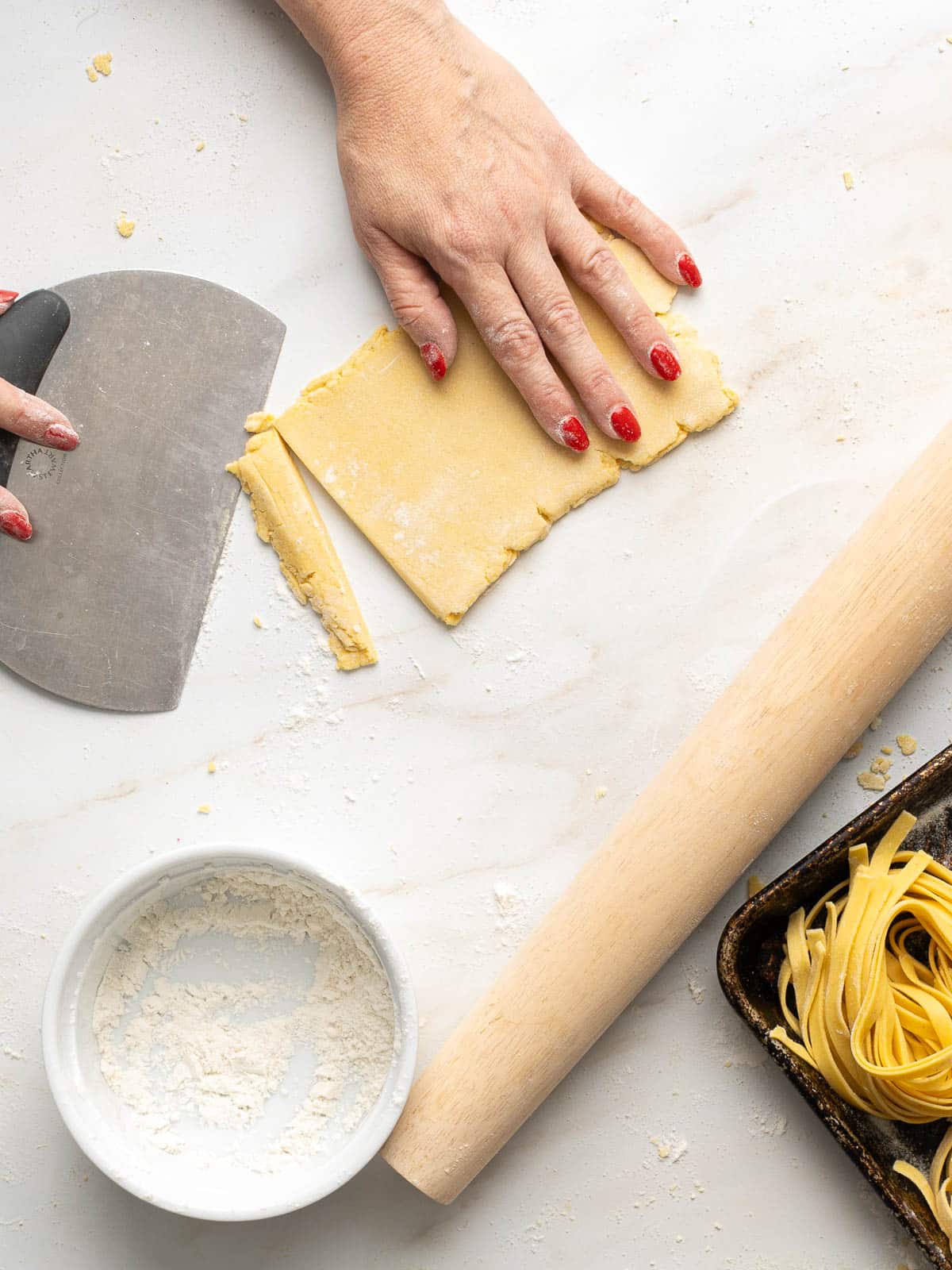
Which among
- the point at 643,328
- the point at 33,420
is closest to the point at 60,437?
the point at 33,420

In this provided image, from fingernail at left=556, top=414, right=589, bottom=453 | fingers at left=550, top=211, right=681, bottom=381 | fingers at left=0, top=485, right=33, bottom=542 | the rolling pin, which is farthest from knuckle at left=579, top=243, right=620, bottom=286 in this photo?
fingers at left=0, top=485, right=33, bottom=542

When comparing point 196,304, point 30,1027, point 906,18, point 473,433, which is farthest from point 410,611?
point 906,18

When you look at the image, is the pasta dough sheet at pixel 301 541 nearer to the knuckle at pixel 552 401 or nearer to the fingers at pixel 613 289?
the knuckle at pixel 552 401

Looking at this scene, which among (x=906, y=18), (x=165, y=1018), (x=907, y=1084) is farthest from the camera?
(x=906, y=18)

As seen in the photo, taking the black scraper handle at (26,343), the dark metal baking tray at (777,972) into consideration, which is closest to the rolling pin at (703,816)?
the dark metal baking tray at (777,972)

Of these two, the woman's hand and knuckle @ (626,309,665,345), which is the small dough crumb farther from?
the woman's hand

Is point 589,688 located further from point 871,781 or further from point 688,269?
point 688,269

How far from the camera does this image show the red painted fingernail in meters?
1.51

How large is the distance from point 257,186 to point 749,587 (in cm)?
106

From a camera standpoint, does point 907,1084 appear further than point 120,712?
No

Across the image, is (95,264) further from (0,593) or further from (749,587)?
(749,587)

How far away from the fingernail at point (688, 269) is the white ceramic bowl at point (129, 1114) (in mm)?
1090

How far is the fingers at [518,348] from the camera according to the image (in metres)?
1.46

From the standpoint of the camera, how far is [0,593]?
1.54m
